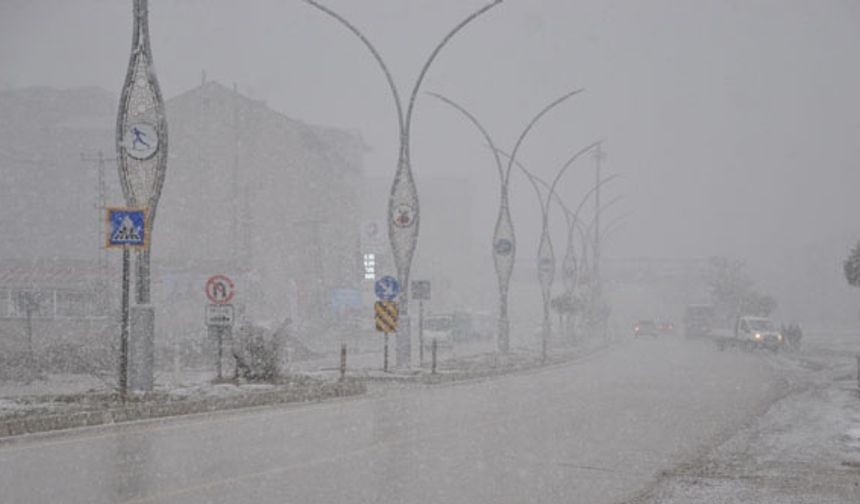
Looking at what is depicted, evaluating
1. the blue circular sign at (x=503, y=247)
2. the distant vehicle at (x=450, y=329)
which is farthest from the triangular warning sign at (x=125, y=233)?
the distant vehicle at (x=450, y=329)

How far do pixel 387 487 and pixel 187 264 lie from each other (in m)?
56.4

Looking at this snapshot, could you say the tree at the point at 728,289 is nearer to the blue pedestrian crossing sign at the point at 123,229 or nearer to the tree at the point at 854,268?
the tree at the point at 854,268

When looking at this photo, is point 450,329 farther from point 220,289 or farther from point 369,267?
point 220,289

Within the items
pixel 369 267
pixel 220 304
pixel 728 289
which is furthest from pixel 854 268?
pixel 728 289

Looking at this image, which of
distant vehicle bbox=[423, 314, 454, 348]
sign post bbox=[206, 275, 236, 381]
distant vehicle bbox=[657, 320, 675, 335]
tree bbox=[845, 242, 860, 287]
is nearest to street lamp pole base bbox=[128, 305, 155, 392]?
sign post bbox=[206, 275, 236, 381]

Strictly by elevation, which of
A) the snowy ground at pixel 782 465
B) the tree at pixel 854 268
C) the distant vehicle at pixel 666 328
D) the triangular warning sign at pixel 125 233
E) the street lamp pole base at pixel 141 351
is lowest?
the distant vehicle at pixel 666 328

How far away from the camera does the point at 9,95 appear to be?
9869cm

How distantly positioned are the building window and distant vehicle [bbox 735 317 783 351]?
97.5 feet

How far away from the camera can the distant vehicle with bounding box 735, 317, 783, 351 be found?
5803 centimetres

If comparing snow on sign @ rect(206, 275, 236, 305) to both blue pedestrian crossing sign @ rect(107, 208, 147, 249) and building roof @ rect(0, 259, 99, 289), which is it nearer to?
blue pedestrian crossing sign @ rect(107, 208, 147, 249)

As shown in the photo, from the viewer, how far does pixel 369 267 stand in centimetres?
8462

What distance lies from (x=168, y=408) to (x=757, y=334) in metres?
47.5

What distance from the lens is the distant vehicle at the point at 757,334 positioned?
58.0 metres

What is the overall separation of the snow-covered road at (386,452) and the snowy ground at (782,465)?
40 centimetres
